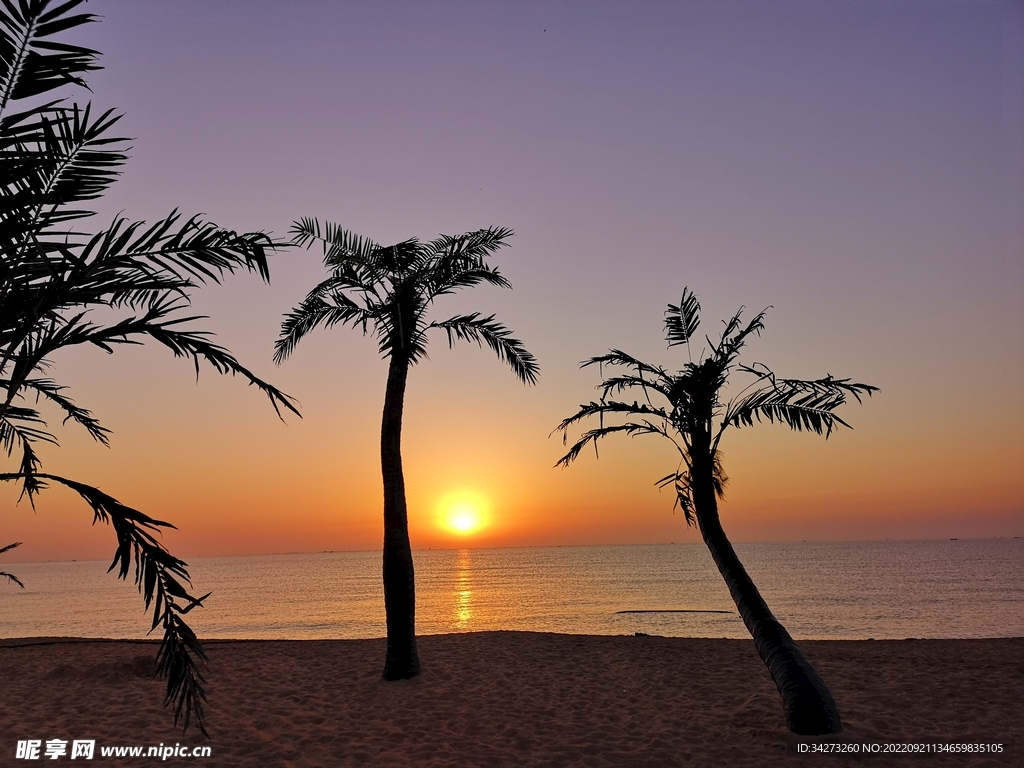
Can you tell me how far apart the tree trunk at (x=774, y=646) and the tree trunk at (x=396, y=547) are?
537cm

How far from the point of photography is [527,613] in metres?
47.8

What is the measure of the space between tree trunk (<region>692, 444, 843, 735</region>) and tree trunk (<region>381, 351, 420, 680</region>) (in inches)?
212

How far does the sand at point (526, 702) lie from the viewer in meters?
8.91

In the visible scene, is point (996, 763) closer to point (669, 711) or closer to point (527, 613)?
point (669, 711)

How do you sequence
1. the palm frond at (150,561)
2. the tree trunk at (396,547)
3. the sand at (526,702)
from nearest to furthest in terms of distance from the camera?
1. the palm frond at (150,561)
2. the sand at (526,702)
3. the tree trunk at (396,547)

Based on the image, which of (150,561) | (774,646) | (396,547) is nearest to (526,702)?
(396,547)

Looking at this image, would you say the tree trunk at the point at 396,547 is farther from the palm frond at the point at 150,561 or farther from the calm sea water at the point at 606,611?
the calm sea water at the point at 606,611

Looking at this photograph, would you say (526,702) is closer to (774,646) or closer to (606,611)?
(774,646)

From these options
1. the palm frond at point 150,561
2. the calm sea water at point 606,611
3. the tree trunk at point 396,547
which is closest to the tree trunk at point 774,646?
the tree trunk at point 396,547

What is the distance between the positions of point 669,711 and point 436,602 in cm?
5530

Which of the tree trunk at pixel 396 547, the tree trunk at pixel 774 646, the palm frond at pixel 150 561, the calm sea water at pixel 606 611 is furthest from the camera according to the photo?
the calm sea water at pixel 606 611

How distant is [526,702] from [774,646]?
4128mm

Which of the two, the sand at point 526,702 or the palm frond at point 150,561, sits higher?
the palm frond at point 150,561

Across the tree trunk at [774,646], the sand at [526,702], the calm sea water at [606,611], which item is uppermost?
the tree trunk at [774,646]
